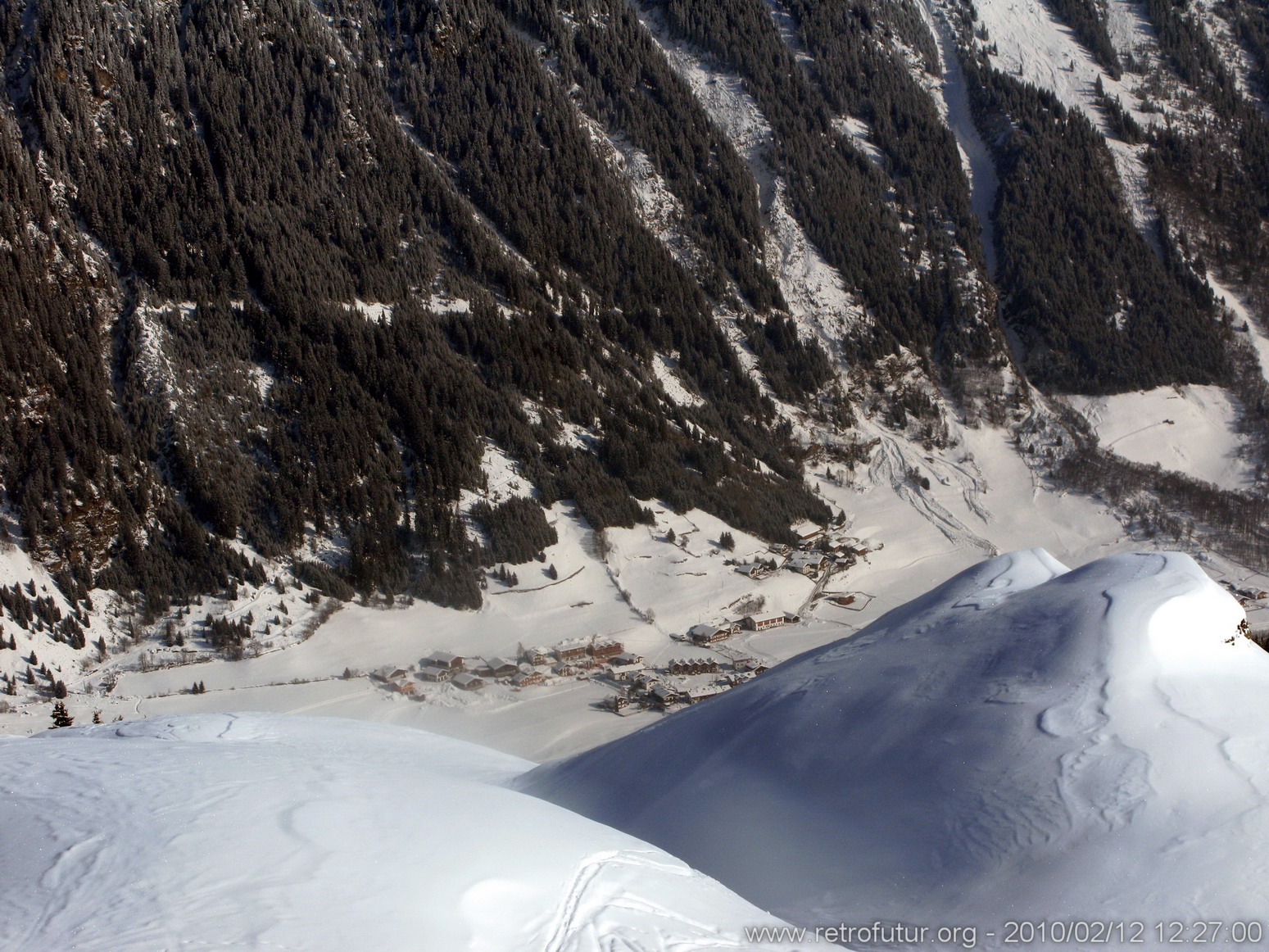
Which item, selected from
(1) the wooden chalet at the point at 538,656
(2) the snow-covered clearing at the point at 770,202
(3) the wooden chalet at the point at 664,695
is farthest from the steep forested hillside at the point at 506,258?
(3) the wooden chalet at the point at 664,695

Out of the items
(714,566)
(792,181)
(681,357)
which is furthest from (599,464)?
(792,181)

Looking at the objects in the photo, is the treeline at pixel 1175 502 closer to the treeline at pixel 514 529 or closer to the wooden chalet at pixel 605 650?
the wooden chalet at pixel 605 650

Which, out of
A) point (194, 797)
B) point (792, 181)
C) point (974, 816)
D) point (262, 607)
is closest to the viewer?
point (194, 797)

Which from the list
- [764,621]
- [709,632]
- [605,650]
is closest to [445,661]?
[605,650]

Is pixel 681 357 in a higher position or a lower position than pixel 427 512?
higher

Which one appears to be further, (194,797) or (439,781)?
(439,781)

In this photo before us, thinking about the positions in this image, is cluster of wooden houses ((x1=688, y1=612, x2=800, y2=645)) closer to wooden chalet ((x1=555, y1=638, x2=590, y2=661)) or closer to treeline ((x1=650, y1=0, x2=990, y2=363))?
wooden chalet ((x1=555, y1=638, x2=590, y2=661))

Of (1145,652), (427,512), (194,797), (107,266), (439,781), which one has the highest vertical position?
(107,266)

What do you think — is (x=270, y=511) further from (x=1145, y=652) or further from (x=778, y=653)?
(x=1145, y=652)

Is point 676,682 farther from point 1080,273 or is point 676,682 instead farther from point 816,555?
point 1080,273
